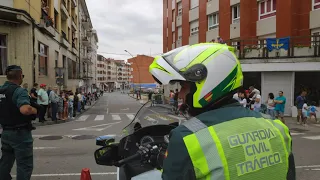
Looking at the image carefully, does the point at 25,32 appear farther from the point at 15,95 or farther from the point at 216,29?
the point at 216,29

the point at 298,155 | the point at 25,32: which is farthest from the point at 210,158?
the point at 25,32

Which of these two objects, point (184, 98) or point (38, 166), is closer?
point (184, 98)

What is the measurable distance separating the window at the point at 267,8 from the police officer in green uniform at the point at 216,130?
65.1ft

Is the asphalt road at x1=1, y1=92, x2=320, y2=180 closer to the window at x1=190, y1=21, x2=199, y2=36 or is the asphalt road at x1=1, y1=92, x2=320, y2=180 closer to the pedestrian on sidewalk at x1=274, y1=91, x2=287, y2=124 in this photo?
the pedestrian on sidewalk at x1=274, y1=91, x2=287, y2=124

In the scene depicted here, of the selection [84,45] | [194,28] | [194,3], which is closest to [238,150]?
[194,28]

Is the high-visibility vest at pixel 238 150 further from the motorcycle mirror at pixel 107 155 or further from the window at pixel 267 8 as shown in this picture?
the window at pixel 267 8

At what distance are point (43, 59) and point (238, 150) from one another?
20.4m

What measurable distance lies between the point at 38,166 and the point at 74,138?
3688 mm

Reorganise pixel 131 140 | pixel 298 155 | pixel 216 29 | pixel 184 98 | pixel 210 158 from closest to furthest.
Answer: pixel 210 158 → pixel 184 98 → pixel 131 140 → pixel 298 155 → pixel 216 29

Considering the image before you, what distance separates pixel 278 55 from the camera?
1717cm

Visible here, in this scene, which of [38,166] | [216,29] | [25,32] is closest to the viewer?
[38,166]

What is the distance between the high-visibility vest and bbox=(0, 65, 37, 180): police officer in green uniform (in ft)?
10.2

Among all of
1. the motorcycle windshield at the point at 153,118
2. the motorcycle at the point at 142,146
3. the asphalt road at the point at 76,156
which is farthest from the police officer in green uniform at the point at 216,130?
the asphalt road at the point at 76,156

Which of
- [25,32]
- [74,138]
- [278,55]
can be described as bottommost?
[74,138]
